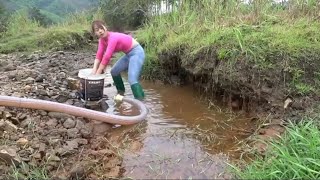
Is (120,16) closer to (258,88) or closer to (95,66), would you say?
(95,66)

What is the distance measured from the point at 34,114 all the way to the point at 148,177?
175cm

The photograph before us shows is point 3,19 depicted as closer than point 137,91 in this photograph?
No

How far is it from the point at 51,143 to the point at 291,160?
2.38 metres

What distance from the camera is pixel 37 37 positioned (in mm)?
10680

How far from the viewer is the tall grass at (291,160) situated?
2752 mm

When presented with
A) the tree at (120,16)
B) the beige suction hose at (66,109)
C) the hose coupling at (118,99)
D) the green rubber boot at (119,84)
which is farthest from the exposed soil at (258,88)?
the tree at (120,16)

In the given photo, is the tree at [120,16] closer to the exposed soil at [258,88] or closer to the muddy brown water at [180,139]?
the exposed soil at [258,88]

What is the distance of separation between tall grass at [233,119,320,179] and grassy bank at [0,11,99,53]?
8.16 m

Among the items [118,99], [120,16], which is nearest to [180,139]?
[118,99]

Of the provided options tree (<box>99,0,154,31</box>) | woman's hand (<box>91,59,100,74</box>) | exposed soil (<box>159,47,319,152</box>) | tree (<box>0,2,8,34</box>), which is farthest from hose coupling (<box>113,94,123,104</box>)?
tree (<box>99,0,154,31</box>)

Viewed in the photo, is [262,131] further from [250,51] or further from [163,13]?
[163,13]

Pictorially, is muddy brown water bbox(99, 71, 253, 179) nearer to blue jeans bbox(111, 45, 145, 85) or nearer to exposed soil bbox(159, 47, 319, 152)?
exposed soil bbox(159, 47, 319, 152)

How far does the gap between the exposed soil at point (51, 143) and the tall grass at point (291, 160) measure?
129 centimetres

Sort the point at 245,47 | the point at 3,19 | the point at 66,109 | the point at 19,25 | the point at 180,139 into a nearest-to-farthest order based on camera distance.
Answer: the point at 180,139 < the point at 66,109 < the point at 245,47 < the point at 19,25 < the point at 3,19
